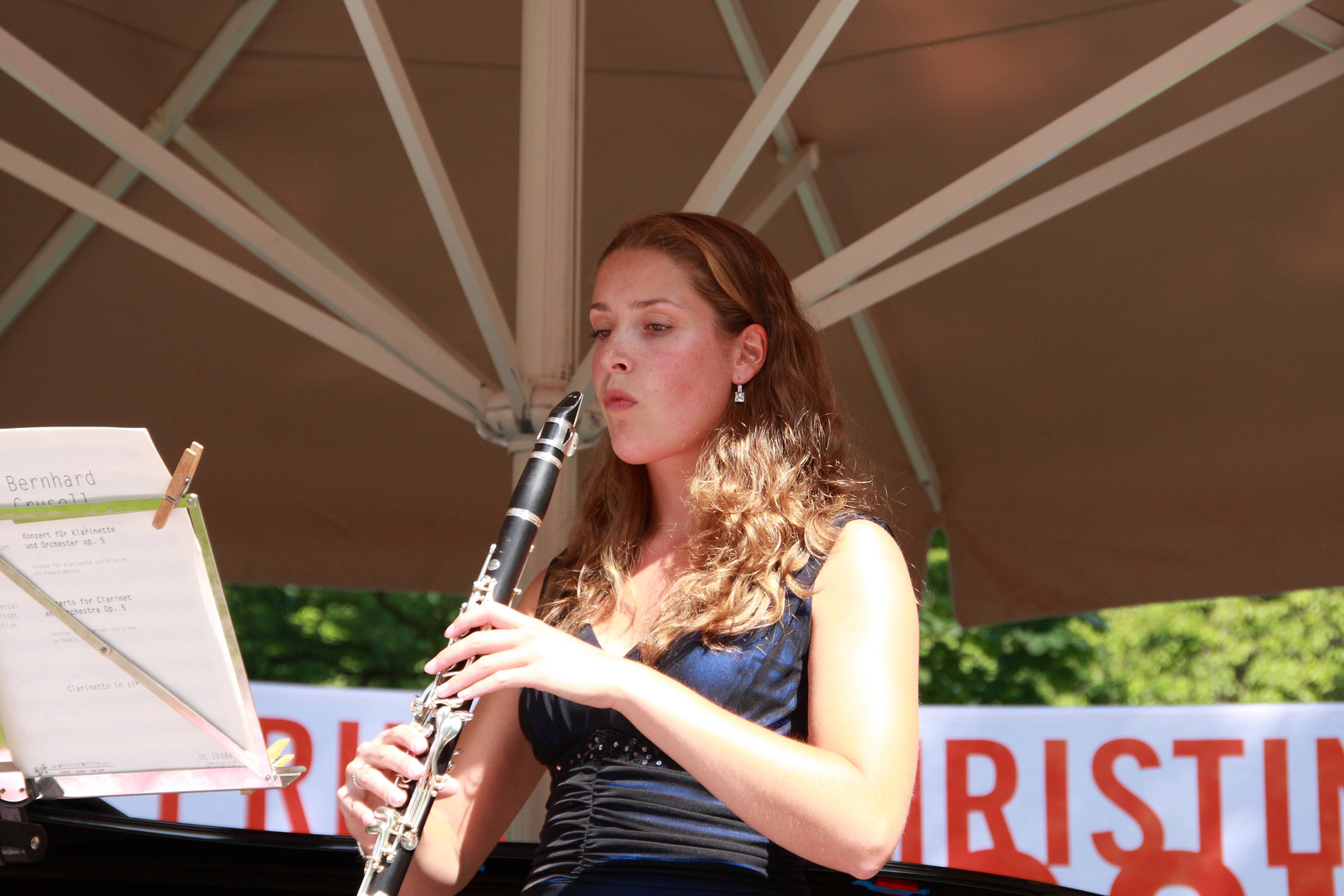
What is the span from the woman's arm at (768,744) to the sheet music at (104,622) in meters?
0.39

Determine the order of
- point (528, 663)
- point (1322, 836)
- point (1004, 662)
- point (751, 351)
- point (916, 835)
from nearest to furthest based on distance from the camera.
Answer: point (528, 663) → point (751, 351) → point (1322, 836) → point (916, 835) → point (1004, 662)

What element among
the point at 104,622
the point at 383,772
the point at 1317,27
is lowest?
the point at 383,772

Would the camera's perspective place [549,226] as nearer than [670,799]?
No

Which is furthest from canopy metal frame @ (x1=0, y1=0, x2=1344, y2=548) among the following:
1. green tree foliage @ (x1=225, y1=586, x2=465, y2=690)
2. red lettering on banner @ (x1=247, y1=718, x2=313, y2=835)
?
green tree foliage @ (x1=225, y1=586, x2=465, y2=690)

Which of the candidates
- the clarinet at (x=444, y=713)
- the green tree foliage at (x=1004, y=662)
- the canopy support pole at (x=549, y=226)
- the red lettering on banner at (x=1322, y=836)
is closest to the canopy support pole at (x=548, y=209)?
the canopy support pole at (x=549, y=226)

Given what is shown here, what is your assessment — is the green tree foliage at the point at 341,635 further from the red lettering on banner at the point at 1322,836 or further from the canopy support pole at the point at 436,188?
the canopy support pole at the point at 436,188

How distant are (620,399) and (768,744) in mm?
608

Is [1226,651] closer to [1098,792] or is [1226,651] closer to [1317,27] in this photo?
[1098,792]

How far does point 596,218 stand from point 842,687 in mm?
2863

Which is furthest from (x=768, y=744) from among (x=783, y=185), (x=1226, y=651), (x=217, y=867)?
(x=1226, y=651)

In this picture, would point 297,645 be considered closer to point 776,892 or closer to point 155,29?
point 155,29

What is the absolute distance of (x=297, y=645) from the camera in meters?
14.0

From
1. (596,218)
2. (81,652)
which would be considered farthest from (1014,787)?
(81,652)

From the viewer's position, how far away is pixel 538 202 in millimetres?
2895
